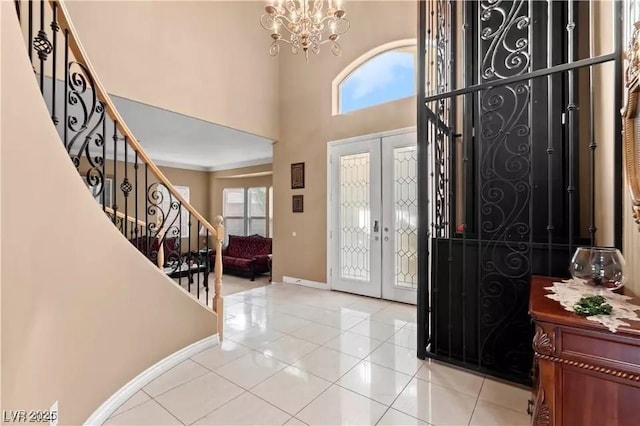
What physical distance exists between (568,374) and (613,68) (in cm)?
193

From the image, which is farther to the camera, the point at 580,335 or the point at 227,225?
the point at 227,225

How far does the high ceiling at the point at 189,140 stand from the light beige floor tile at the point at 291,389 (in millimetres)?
3759

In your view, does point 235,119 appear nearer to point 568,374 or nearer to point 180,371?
point 180,371

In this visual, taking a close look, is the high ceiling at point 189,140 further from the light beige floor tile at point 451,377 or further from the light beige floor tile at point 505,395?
the light beige floor tile at point 505,395

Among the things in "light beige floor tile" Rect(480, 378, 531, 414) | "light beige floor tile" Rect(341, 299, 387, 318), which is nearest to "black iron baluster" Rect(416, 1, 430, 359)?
"light beige floor tile" Rect(480, 378, 531, 414)

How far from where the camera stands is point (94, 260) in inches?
72.7

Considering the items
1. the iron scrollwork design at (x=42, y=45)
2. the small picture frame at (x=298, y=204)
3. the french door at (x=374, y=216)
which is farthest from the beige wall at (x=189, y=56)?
the iron scrollwork design at (x=42, y=45)

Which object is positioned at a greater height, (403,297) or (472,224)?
(472,224)

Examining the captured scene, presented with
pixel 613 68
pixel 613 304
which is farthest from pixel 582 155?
pixel 613 304

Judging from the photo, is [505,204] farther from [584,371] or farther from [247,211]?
[247,211]

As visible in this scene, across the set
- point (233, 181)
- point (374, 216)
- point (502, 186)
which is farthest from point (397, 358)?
point (233, 181)

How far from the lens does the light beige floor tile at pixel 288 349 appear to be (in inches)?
109

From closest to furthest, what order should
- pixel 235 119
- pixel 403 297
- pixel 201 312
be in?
pixel 201 312 → pixel 403 297 → pixel 235 119

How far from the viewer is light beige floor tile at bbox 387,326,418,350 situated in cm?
303
